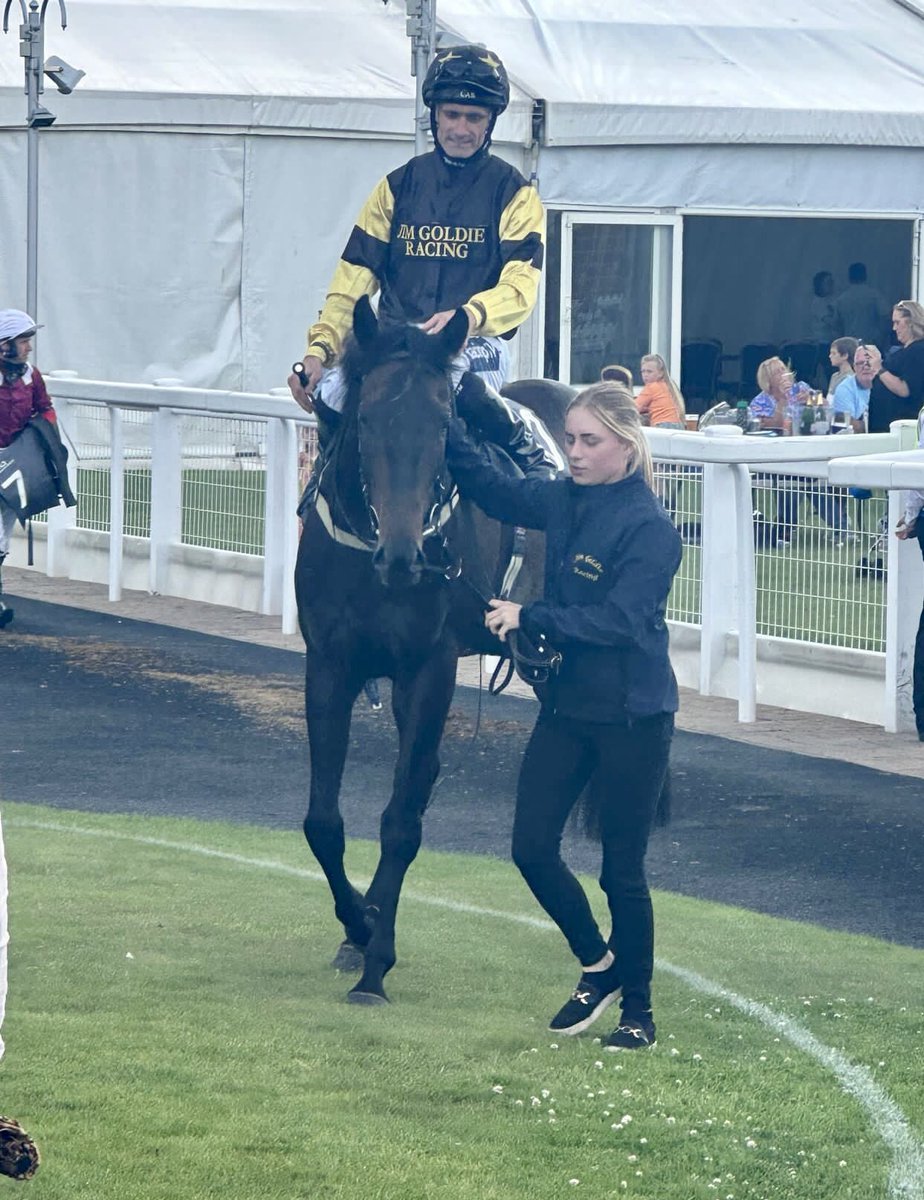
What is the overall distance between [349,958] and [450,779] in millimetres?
3232

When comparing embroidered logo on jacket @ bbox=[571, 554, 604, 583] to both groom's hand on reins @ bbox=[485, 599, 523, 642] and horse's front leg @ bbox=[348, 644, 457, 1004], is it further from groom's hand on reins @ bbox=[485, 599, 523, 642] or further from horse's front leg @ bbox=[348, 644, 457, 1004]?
horse's front leg @ bbox=[348, 644, 457, 1004]

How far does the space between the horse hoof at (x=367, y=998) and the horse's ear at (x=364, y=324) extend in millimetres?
1814

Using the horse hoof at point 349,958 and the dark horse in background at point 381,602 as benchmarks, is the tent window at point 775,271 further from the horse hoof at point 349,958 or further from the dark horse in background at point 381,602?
the horse hoof at point 349,958

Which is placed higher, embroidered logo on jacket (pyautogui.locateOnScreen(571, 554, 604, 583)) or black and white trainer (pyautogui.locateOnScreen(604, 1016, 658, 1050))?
embroidered logo on jacket (pyautogui.locateOnScreen(571, 554, 604, 583))

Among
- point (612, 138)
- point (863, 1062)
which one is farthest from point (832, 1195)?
point (612, 138)

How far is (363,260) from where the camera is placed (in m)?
7.57

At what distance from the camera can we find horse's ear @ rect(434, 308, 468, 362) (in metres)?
6.60

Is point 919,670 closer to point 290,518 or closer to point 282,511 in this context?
point 290,518

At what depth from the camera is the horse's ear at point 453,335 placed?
6.60m

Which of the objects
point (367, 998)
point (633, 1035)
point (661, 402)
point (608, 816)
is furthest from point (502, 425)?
point (661, 402)

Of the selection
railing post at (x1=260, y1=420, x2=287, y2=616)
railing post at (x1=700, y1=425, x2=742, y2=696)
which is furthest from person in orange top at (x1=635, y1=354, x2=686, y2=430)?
railing post at (x1=700, y1=425, x2=742, y2=696)

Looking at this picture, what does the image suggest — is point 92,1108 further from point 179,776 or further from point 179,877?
point 179,776

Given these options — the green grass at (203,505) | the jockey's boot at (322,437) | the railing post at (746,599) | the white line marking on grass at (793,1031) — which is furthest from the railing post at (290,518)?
the jockey's boot at (322,437)

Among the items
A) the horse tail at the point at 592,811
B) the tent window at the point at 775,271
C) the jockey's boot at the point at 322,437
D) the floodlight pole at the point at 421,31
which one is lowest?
the horse tail at the point at 592,811
